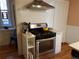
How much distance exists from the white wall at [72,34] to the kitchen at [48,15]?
0.18m

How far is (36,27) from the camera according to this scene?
329cm

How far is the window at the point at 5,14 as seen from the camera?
401cm

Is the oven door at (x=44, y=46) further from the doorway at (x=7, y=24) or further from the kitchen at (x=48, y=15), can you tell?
the doorway at (x=7, y=24)

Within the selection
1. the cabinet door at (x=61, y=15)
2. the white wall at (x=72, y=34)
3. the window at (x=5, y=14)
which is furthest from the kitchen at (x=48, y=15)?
the window at (x=5, y=14)

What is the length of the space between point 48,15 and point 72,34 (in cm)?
142

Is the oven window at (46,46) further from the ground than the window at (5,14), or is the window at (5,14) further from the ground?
the window at (5,14)

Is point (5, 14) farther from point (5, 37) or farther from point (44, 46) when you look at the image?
point (44, 46)

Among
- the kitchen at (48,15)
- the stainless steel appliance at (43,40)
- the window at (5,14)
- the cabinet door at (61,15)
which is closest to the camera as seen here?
the stainless steel appliance at (43,40)

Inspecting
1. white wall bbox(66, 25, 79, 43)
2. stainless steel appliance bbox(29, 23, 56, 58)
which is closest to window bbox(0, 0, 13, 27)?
stainless steel appliance bbox(29, 23, 56, 58)

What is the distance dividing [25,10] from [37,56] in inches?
60.9

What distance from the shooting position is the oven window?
275 cm

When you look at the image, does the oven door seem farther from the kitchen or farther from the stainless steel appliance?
the kitchen

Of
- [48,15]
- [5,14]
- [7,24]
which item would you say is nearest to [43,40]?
[48,15]

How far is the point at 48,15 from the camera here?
11.9 feet
